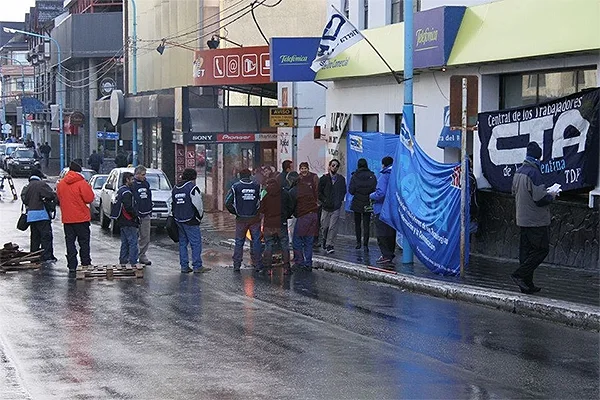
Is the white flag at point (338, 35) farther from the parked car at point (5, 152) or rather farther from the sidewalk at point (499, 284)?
the parked car at point (5, 152)

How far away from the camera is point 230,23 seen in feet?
130

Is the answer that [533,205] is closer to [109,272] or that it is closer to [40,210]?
[109,272]

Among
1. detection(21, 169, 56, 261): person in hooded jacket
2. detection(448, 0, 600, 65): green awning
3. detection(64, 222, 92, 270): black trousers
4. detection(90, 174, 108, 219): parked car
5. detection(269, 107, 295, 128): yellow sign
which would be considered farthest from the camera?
detection(90, 174, 108, 219): parked car

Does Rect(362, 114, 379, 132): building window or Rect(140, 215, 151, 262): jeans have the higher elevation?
Rect(362, 114, 379, 132): building window

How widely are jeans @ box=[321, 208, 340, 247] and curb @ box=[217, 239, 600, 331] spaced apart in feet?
9.67

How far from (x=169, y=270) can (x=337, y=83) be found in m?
10.9

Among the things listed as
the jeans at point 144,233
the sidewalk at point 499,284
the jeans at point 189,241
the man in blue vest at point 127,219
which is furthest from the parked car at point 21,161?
the jeans at point 189,241

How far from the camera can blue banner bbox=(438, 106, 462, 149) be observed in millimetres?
20797

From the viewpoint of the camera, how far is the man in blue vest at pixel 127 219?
18.7m

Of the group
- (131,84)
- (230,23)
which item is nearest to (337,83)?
(230,23)

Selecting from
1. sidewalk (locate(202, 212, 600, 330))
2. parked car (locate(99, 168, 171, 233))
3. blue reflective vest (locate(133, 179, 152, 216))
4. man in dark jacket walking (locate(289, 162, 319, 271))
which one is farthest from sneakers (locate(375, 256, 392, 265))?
parked car (locate(99, 168, 171, 233))

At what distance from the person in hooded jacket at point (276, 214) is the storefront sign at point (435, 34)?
4349mm

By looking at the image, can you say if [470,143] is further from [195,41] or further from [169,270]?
[195,41]

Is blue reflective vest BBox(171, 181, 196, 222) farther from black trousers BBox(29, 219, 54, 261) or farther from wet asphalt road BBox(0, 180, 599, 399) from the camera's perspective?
black trousers BBox(29, 219, 54, 261)
